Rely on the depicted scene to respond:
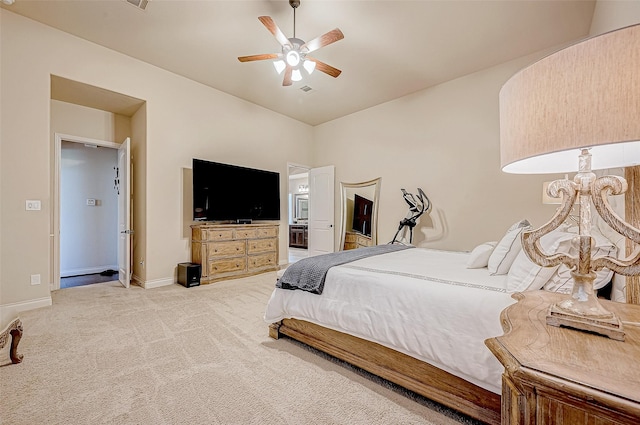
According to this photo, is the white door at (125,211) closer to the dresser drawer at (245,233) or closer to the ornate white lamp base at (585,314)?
the dresser drawer at (245,233)

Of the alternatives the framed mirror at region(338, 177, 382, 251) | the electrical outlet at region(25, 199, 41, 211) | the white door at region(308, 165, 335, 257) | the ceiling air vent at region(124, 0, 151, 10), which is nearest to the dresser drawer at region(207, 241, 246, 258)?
the white door at region(308, 165, 335, 257)

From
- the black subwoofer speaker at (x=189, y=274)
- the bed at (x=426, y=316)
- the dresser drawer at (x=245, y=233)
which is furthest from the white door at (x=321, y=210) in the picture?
the bed at (x=426, y=316)

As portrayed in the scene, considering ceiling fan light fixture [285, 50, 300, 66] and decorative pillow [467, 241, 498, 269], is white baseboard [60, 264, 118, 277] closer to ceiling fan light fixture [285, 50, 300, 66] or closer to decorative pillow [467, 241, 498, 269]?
ceiling fan light fixture [285, 50, 300, 66]

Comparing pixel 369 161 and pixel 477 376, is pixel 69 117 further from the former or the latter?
pixel 477 376

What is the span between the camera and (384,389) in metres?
1.72

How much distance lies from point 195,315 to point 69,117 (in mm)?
3621

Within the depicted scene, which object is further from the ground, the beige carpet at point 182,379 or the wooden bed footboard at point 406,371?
the wooden bed footboard at point 406,371

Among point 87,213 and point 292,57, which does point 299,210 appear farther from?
point 292,57

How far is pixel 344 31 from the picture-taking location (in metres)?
3.27

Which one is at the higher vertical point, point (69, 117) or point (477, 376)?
point (69, 117)

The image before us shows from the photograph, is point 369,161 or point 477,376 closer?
point 477,376

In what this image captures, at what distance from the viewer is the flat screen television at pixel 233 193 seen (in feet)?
14.4

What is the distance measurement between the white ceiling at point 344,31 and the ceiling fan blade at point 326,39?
435 mm

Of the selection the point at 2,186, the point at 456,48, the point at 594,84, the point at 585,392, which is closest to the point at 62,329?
the point at 2,186
